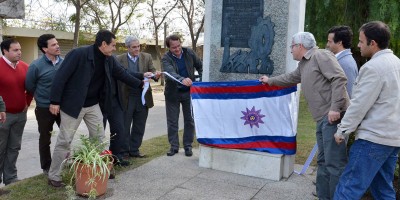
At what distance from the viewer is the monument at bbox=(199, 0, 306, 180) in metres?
5.02

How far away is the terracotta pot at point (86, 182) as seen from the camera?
4198mm

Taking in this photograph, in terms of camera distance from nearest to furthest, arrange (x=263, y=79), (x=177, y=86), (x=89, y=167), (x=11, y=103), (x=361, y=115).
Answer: (x=361, y=115) < (x=89, y=167) < (x=263, y=79) < (x=11, y=103) < (x=177, y=86)

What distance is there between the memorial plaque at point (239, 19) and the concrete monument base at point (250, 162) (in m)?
1.46

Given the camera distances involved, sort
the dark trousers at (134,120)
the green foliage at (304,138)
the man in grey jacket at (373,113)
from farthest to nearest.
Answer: the green foliage at (304,138), the dark trousers at (134,120), the man in grey jacket at (373,113)

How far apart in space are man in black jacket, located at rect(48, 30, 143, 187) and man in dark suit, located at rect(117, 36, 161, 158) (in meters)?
1.04

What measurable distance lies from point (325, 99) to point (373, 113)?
0.71 metres

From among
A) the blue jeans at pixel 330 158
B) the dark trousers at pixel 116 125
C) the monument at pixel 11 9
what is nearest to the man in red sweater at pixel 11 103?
the dark trousers at pixel 116 125

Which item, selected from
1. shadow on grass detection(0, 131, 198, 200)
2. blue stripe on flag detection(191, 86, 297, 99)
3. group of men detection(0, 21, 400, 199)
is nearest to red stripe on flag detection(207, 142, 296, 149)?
blue stripe on flag detection(191, 86, 297, 99)

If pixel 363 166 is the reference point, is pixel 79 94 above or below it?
above

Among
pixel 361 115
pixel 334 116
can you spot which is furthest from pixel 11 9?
pixel 361 115

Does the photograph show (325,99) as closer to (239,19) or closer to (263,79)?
(263,79)

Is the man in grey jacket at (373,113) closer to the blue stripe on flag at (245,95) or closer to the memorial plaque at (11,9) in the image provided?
the blue stripe on flag at (245,95)

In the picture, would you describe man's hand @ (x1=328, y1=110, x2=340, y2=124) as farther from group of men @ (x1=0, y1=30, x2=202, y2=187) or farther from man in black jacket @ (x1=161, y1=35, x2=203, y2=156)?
man in black jacket @ (x1=161, y1=35, x2=203, y2=156)

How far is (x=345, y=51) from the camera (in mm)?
4297
